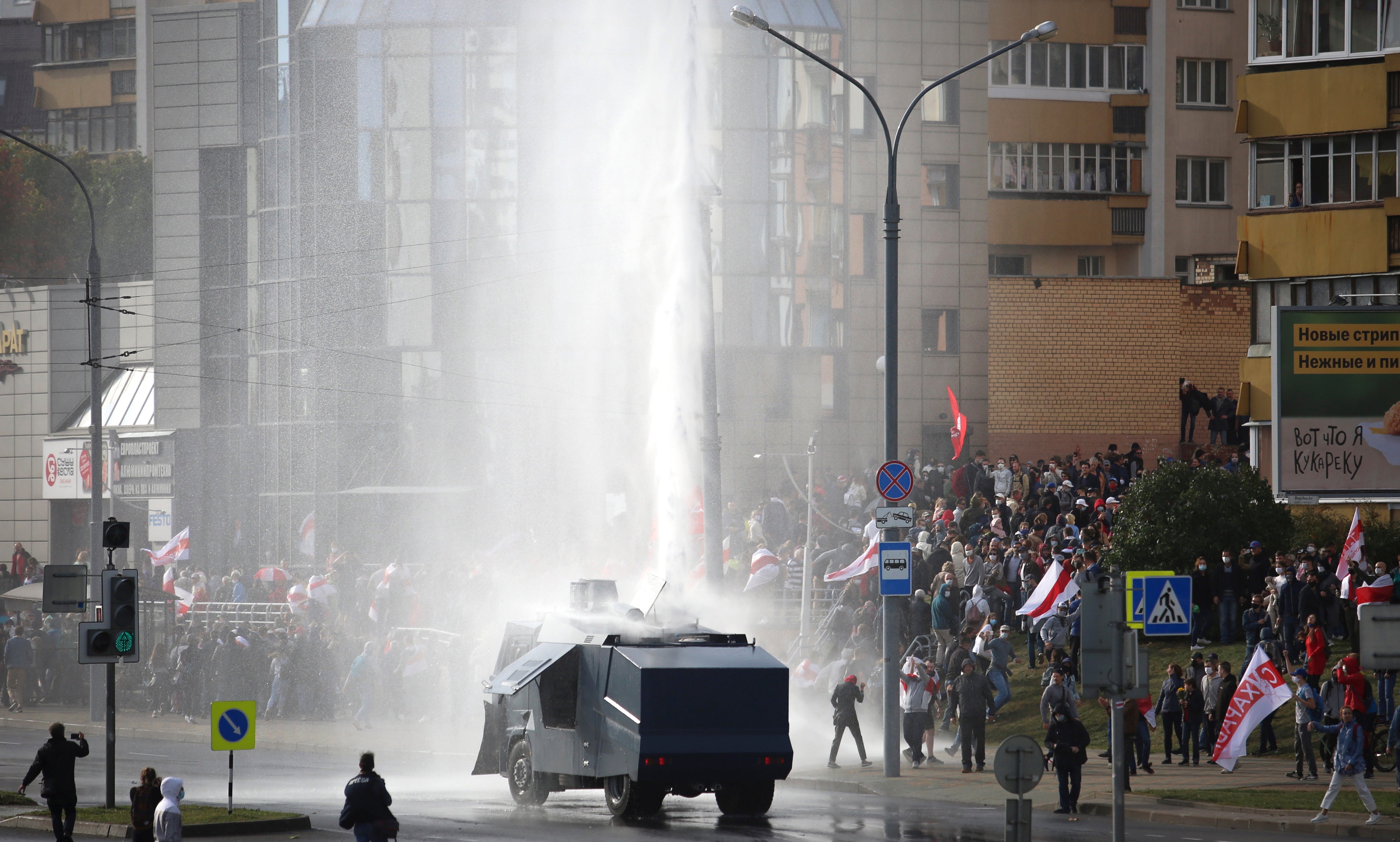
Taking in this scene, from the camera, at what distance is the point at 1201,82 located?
189ft

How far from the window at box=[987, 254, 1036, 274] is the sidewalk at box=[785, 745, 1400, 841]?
32030mm

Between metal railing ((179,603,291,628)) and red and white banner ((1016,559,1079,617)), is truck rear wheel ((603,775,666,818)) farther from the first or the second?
metal railing ((179,603,291,628))

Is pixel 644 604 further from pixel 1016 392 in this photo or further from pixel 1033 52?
pixel 1033 52

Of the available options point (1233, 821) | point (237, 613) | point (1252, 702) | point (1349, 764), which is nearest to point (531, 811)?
point (1233, 821)

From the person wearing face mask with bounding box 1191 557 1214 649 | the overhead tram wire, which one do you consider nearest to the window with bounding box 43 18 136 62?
the overhead tram wire

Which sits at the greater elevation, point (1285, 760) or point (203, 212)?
point (203, 212)

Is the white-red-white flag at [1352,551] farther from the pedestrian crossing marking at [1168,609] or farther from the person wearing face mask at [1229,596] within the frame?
the pedestrian crossing marking at [1168,609]

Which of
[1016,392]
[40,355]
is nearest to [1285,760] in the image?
[1016,392]

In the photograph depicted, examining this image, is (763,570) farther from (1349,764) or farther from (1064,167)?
(1064,167)

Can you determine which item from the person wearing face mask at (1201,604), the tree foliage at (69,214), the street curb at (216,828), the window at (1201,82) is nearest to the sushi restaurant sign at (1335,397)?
the person wearing face mask at (1201,604)

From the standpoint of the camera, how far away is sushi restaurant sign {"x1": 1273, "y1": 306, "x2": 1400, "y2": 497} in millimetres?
31594

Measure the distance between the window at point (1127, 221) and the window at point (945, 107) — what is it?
6.26 m

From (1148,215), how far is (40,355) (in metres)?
37.6

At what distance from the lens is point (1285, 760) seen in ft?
82.2
